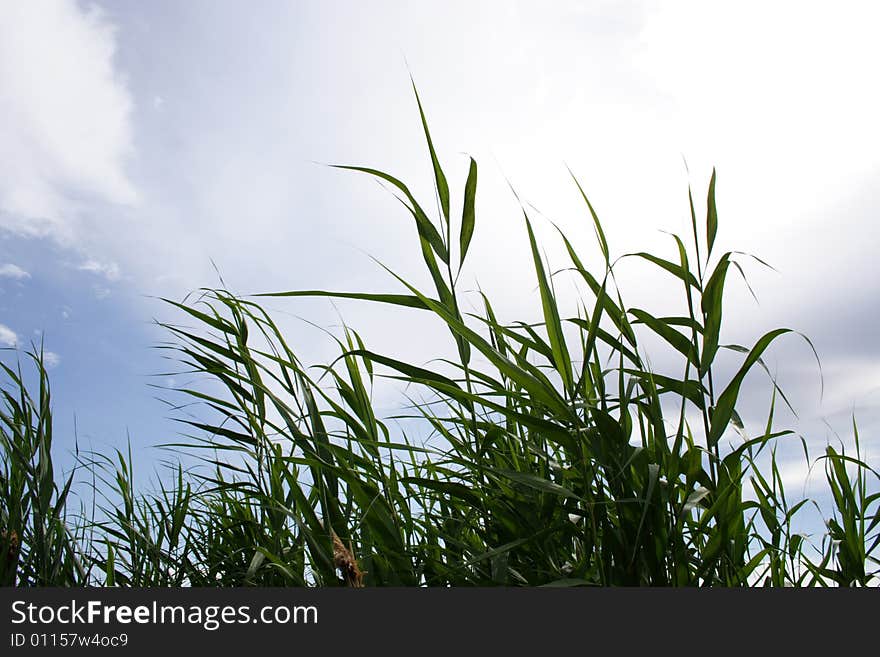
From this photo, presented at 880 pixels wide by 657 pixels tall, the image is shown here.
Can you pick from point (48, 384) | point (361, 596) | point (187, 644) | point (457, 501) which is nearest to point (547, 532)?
point (361, 596)

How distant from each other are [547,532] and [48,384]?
49.6 inches

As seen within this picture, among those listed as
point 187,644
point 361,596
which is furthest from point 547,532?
→ point 187,644

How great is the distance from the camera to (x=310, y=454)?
1.31 m

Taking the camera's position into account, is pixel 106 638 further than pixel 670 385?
No

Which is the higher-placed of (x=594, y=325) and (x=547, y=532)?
(x=594, y=325)

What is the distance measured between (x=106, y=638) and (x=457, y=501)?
2.48 ft

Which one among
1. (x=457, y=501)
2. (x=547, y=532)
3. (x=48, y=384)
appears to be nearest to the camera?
(x=547, y=532)

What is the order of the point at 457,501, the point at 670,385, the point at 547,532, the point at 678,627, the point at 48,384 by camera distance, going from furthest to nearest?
the point at 48,384
the point at 457,501
the point at 670,385
the point at 547,532
the point at 678,627

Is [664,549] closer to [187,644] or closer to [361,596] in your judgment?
[361,596]

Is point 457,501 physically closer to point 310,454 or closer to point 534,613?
point 310,454

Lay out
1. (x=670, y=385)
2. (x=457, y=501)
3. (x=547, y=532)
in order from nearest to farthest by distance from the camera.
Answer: (x=547, y=532) < (x=670, y=385) < (x=457, y=501)

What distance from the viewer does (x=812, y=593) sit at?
0.91 meters

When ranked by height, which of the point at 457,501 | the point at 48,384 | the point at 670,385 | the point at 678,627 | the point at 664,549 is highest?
the point at 48,384

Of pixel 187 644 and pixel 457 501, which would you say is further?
pixel 457 501
